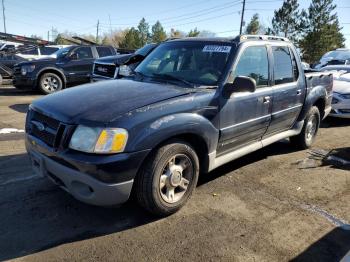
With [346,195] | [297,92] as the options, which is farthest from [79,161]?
[297,92]

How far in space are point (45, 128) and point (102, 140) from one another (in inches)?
30.9

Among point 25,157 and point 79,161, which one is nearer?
point 79,161

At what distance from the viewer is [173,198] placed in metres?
3.81

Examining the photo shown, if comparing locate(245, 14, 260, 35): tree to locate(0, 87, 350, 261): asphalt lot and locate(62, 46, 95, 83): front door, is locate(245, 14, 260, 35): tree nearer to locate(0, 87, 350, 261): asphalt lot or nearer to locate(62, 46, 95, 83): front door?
locate(62, 46, 95, 83): front door

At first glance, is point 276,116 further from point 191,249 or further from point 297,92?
point 191,249

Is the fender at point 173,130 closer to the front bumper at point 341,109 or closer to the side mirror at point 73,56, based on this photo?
the front bumper at point 341,109

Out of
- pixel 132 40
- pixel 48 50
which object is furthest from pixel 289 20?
pixel 48 50

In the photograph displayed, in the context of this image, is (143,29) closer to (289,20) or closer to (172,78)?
(289,20)

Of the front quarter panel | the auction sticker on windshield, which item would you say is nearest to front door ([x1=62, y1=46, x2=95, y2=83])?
the auction sticker on windshield

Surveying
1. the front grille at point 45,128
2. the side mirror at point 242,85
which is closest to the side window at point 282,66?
the side mirror at point 242,85

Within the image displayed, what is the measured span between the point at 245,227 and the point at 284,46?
10.0ft

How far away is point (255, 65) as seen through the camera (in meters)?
4.71

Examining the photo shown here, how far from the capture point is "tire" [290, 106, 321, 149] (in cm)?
620

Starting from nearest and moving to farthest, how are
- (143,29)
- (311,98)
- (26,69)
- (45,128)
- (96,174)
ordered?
1. (96,174)
2. (45,128)
3. (311,98)
4. (26,69)
5. (143,29)
